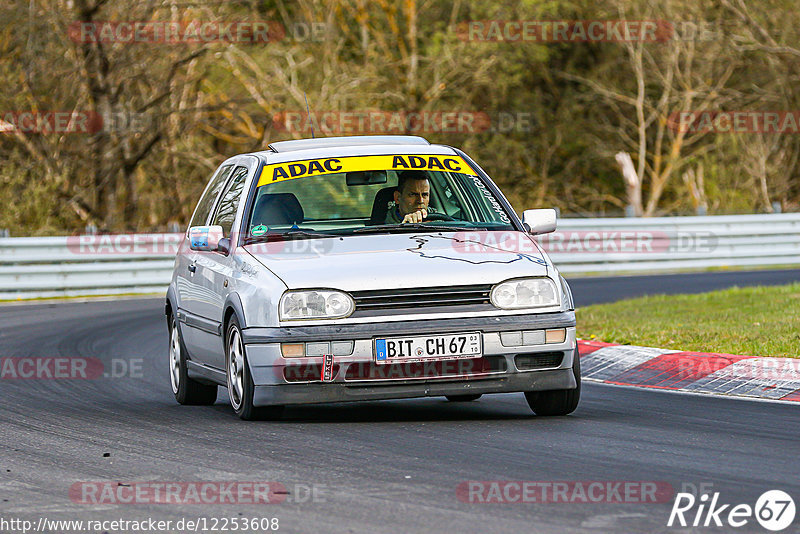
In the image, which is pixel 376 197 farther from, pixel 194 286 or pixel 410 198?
pixel 194 286

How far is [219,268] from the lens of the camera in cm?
930

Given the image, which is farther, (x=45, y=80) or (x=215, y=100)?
(x=215, y=100)

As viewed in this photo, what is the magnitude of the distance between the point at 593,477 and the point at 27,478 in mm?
2686

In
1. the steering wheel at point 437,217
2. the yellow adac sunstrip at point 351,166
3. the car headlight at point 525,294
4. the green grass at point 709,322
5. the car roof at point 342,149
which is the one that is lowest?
the green grass at point 709,322

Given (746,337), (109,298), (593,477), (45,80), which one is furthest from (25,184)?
(593,477)

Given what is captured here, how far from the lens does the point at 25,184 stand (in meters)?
26.1

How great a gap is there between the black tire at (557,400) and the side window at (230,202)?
2328 millimetres

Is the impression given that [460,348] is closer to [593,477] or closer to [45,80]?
[593,477]

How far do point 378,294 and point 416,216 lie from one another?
1.32m

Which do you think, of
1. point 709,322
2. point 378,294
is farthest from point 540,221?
point 709,322
